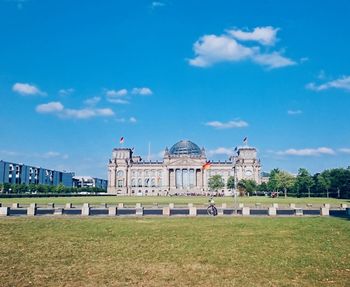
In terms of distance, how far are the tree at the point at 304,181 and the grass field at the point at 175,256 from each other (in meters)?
108

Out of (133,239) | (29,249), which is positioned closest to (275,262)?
(133,239)

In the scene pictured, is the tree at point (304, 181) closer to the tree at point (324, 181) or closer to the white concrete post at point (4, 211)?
the tree at point (324, 181)

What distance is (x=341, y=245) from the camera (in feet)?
66.6

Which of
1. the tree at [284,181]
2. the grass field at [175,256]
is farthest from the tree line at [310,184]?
the grass field at [175,256]

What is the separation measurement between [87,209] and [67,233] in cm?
1464

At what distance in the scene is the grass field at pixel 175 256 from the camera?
14289 millimetres

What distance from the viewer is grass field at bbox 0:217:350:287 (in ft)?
46.9

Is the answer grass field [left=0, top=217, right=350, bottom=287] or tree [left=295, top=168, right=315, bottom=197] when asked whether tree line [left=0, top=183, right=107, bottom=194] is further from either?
grass field [left=0, top=217, right=350, bottom=287]

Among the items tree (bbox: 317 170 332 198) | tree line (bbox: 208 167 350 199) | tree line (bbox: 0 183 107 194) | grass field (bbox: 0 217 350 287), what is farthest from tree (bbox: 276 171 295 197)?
grass field (bbox: 0 217 350 287)

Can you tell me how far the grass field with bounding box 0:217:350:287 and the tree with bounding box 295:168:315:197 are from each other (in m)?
108

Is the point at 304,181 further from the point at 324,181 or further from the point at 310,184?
the point at 324,181

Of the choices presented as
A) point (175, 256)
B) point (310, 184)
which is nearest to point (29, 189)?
point (310, 184)

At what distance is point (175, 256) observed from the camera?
703 inches

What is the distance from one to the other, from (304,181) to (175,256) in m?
121
